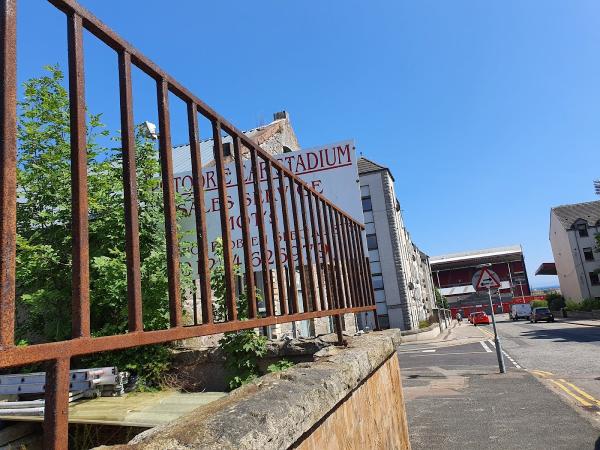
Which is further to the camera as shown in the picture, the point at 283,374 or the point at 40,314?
the point at 40,314

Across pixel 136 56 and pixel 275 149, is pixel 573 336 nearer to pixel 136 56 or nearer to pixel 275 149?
pixel 275 149

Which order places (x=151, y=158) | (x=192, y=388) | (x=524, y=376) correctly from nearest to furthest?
(x=192, y=388)
(x=151, y=158)
(x=524, y=376)

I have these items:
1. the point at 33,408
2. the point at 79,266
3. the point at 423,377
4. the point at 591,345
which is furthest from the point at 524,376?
the point at 79,266

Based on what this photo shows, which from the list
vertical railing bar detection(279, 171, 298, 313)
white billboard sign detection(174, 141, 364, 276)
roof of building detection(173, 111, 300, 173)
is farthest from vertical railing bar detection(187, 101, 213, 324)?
roof of building detection(173, 111, 300, 173)

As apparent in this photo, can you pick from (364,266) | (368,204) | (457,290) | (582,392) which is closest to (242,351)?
(364,266)

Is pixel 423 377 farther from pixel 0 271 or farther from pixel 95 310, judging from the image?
pixel 0 271

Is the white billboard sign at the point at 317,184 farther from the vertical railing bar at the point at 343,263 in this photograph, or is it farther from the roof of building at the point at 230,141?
the roof of building at the point at 230,141

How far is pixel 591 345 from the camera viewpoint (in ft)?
58.0

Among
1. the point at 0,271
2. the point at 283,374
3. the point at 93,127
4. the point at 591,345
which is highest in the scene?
the point at 93,127

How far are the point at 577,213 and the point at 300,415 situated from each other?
60.3m

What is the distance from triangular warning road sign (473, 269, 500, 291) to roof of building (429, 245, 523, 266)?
69.0 metres

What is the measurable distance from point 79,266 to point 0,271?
20 centimetres

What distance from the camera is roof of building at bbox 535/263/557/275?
243 ft

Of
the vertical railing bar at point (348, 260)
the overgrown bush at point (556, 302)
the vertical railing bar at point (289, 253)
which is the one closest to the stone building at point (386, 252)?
the vertical railing bar at point (348, 260)
